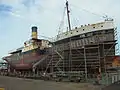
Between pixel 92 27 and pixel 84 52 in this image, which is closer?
pixel 84 52

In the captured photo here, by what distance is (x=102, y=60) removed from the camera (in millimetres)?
23750

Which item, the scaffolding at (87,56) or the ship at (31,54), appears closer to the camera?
the scaffolding at (87,56)

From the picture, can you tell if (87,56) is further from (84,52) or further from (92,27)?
(92,27)

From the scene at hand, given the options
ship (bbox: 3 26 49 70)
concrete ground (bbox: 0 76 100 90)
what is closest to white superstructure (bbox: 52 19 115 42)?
ship (bbox: 3 26 49 70)

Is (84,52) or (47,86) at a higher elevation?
(84,52)

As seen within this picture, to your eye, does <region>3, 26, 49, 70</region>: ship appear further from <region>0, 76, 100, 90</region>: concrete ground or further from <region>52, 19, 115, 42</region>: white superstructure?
<region>0, 76, 100, 90</region>: concrete ground

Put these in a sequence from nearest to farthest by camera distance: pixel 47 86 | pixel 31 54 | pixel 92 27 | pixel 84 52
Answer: pixel 47 86 < pixel 84 52 < pixel 92 27 < pixel 31 54

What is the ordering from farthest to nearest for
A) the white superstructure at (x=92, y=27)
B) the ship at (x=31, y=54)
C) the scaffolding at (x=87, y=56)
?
the ship at (x=31, y=54) < the white superstructure at (x=92, y=27) < the scaffolding at (x=87, y=56)

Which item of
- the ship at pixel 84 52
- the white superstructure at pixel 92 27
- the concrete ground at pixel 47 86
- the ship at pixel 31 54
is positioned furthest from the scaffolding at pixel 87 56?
the concrete ground at pixel 47 86

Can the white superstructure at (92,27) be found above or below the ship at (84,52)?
above

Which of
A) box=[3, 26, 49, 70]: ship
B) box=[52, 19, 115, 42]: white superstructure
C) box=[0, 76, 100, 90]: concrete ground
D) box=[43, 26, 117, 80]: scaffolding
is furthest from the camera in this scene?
box=[3, 26, 49, 70]: ship

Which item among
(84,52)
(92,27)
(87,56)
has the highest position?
(92,27)

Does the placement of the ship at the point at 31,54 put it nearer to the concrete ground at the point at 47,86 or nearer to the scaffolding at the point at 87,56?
the scaffolding at the point at 87,56

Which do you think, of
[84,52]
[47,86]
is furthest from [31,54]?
[47,86]
